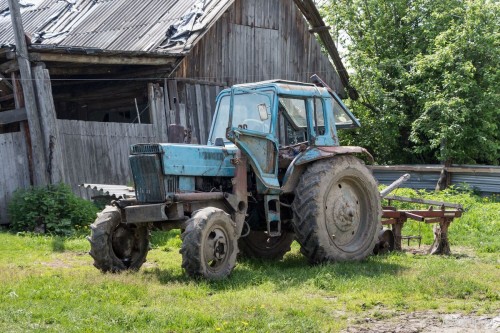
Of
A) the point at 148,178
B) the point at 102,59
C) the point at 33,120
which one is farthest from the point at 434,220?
the point at 33,120

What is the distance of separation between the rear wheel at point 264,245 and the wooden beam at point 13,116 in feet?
19.6

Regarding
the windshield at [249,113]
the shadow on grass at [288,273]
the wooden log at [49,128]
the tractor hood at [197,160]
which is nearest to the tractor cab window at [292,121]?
the windshield at [249,113]

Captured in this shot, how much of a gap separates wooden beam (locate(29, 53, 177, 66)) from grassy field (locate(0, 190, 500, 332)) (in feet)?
15.4

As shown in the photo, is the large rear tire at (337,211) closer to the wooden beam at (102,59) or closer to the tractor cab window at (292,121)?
the tractor cab window at (292,121)

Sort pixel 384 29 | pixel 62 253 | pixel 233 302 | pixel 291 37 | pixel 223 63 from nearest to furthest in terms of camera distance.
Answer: pixel 233 302 → pixel 62 253 → pixel 223 63 → pixel 291 37 → pixel 384 29

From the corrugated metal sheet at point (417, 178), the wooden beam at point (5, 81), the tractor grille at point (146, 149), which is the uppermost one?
the wooden beam at point (5, 81)

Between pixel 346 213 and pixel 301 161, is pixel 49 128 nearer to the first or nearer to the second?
pixel 301 161

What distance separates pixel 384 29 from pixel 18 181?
15.8 m

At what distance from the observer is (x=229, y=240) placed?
348 inches

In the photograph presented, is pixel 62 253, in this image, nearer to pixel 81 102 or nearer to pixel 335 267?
pixel 335 267

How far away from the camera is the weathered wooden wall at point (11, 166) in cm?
1424

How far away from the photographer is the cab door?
30.8ft

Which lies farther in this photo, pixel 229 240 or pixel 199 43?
pixel 199 43

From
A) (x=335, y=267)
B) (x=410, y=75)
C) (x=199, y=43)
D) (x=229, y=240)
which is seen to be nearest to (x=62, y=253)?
A: (x=229, y=240)
